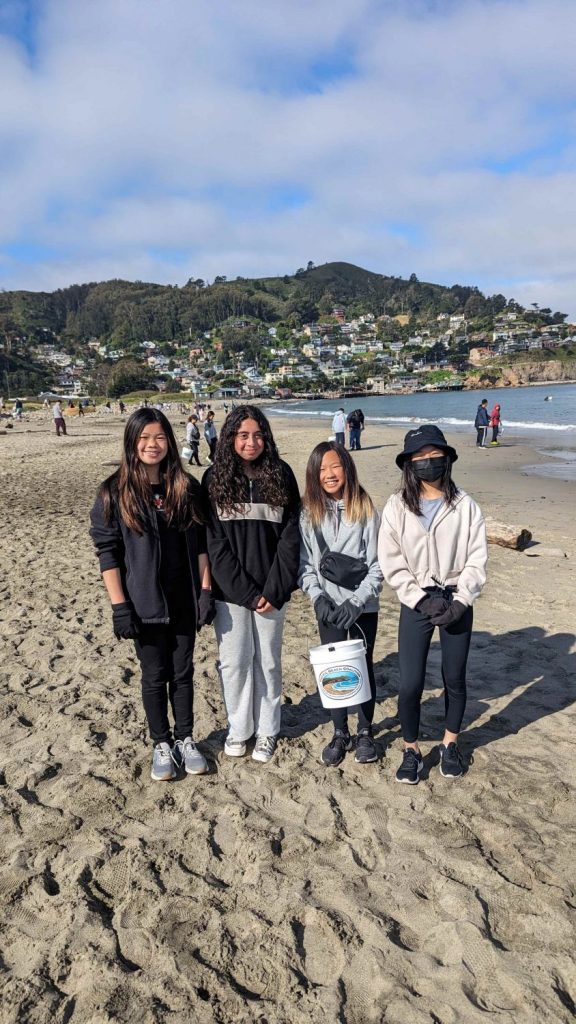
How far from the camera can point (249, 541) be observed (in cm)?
304

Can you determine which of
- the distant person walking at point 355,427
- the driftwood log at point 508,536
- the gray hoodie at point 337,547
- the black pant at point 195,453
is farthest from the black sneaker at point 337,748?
the distant person walking at point 355,427

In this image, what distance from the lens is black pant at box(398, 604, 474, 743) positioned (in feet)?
9.51

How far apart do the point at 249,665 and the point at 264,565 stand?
0.58 meters

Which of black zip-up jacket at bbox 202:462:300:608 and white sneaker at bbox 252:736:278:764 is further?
white sneaker at bbox 252:736:278:764

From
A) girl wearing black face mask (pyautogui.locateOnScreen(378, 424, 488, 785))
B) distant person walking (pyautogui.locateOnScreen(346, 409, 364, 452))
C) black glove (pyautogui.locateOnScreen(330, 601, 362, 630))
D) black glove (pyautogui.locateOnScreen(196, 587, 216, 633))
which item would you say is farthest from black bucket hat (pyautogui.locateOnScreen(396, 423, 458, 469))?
distant person walking (pyautogui.locateOnScreen(346, 409, 364, 452))

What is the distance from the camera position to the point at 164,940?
215 cm

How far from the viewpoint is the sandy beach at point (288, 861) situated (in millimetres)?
1960

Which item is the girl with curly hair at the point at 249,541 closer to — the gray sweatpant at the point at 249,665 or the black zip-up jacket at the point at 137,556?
the gray sweatpant at the point at 249,665

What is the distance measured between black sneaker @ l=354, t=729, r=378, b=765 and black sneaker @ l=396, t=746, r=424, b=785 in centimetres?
19

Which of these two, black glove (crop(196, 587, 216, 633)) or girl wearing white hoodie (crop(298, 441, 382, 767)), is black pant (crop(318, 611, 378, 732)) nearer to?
girl wearing white hoodie (crop(298, 441, 382, 767))

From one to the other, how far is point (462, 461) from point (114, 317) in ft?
636

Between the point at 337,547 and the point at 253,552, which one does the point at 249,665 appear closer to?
the point at 253,552

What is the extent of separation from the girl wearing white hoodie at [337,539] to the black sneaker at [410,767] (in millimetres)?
206

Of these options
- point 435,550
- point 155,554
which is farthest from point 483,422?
point 155,554
